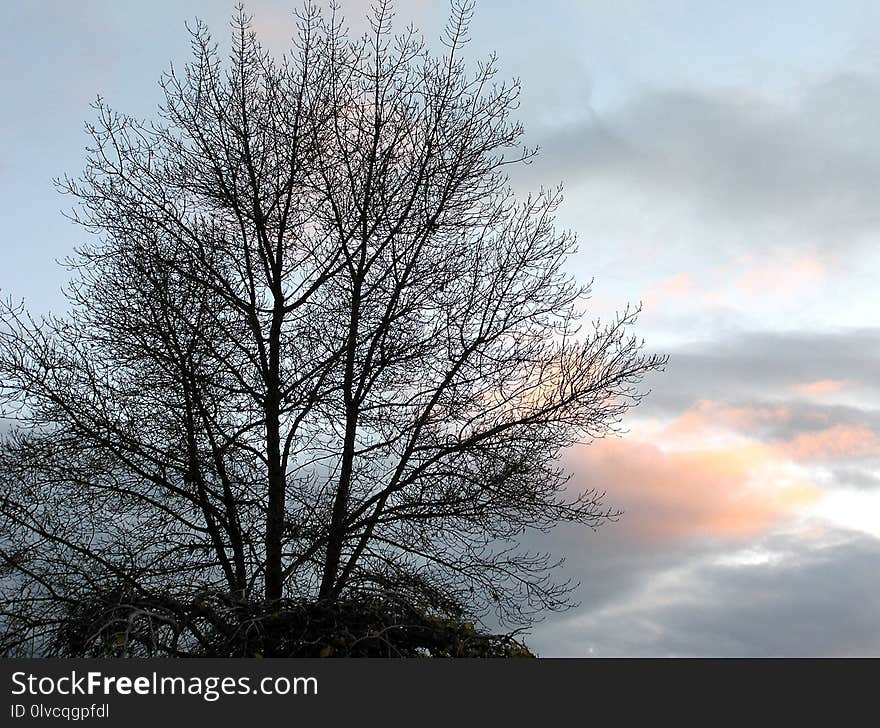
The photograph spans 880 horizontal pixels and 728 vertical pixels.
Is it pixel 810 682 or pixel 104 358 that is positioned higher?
pixel 104 358

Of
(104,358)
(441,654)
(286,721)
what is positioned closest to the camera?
(286,721)

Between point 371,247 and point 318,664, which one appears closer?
point 318,664

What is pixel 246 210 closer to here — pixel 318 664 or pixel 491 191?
pixel 491 191

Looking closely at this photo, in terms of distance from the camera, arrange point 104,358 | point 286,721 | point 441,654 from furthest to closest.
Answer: point 104,358 → point 441,654 → point 286,721

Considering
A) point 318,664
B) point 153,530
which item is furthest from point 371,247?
point 318,664

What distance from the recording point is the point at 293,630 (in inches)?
275

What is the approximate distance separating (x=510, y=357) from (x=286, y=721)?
614 centimetres

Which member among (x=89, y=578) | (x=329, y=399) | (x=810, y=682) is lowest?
(x=810, y=682)

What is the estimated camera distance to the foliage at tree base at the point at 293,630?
667 cm

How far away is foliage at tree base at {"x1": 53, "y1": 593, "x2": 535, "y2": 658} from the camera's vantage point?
6668 millimetres

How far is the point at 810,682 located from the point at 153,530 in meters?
7.52

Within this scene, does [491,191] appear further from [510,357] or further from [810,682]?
[810,682]

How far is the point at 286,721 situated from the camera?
17.5 feet

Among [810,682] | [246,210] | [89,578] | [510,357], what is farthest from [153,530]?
[810,682]
